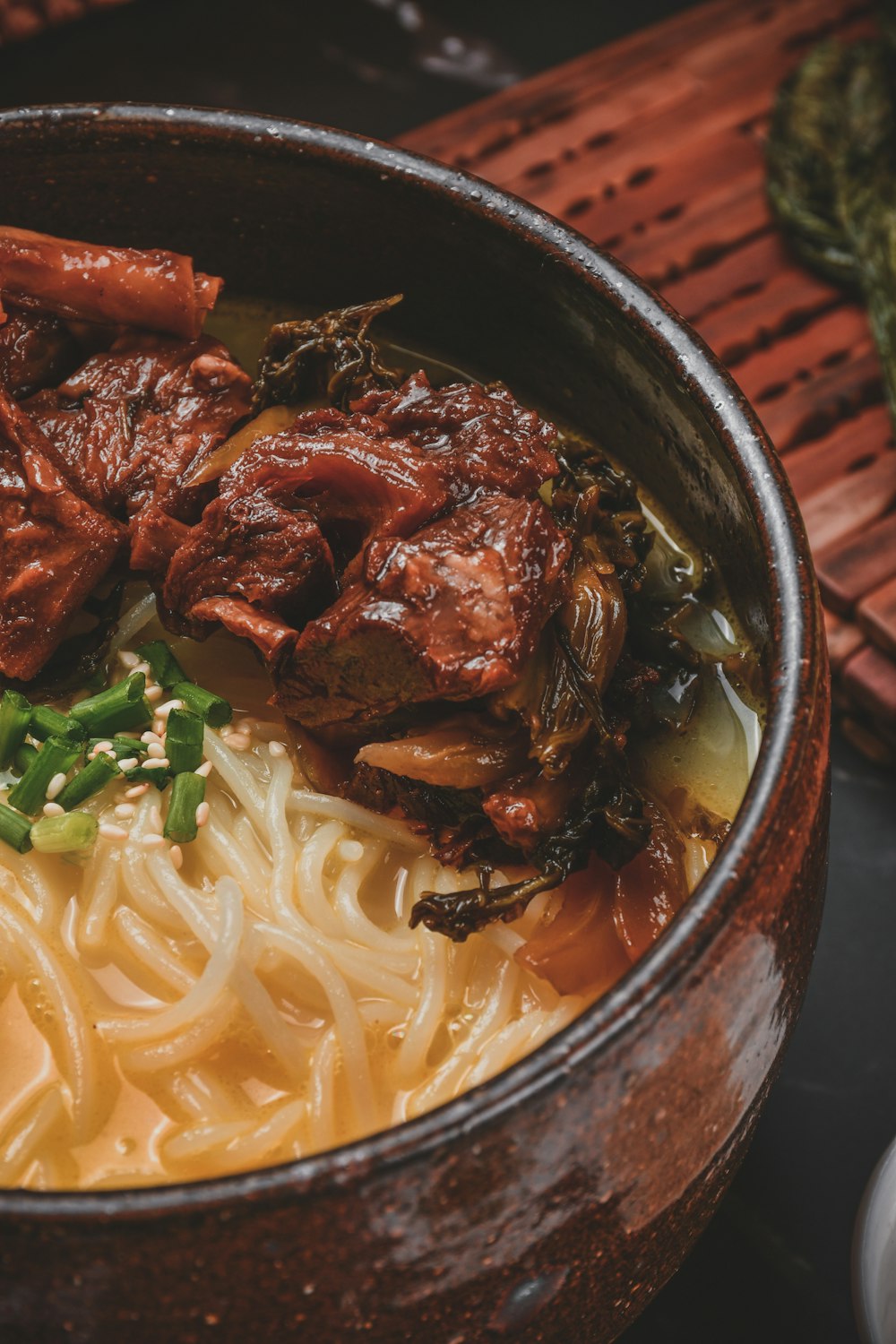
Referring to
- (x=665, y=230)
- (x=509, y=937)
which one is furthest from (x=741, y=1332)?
(x=665, y=230)

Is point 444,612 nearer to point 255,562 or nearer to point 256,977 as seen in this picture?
point 255,562

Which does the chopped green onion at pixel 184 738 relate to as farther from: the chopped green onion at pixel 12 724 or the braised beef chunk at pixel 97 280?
the braised beef chunk at pixel 97 280

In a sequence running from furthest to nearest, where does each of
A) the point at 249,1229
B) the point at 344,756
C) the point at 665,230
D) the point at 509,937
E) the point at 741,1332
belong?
the point at 665,230, the point at 741,1332, the point at 344,756, the point at 509,937, the point at 249,1229

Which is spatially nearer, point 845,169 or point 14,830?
point 14,830

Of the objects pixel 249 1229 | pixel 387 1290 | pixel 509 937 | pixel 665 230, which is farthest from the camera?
pixel 665 230

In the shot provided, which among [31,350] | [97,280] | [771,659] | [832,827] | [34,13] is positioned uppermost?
[34,13]

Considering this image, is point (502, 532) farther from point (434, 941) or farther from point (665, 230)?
point (665, 230)

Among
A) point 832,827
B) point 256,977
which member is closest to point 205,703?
point 256,977
